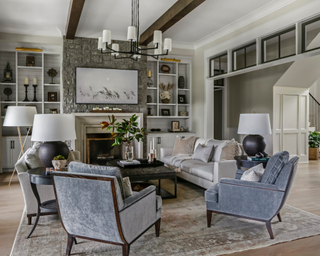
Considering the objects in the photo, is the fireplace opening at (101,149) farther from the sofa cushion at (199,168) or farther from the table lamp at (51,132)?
the table lamp at (51,132)

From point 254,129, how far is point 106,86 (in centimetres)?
401

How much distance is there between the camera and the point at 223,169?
4.14 meters

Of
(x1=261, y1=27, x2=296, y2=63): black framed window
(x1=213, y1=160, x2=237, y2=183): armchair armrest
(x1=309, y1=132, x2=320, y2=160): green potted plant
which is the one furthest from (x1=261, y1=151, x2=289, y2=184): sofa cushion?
(x1=309, y1=132, x2=320, y2=160): green potted plant

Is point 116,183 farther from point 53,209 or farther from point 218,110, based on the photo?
point 218,110

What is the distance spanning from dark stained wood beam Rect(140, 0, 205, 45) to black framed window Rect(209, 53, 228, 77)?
1751mm

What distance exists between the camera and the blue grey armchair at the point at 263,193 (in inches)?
110

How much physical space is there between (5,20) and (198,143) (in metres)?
4.67

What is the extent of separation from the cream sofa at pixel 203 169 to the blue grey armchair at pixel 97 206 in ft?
6.48

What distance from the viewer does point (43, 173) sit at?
3.04 metres

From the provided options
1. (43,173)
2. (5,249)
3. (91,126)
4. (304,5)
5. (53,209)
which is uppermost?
(304,5)

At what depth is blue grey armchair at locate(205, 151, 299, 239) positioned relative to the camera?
2797mm

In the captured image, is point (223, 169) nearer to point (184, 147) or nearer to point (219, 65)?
point (184, 147)

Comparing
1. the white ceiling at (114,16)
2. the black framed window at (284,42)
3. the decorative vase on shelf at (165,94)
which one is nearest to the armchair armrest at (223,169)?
the black framed window at (284,42)

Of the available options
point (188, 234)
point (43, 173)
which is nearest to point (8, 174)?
point (43, 173)
